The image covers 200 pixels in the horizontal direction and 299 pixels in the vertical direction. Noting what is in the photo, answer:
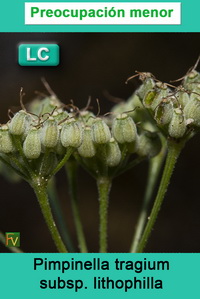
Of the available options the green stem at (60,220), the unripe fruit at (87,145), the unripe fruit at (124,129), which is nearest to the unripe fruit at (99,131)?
the unripe fruit at (87,145)

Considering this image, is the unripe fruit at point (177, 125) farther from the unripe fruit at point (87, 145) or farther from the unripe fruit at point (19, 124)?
the unripe fruit at point (19, 124)

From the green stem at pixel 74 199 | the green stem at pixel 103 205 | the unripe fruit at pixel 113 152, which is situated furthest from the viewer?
the green stem at pixel 74 199

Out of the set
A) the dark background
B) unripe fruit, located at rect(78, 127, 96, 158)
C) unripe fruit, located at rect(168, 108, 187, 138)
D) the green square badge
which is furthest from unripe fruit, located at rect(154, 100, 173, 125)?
the dark background

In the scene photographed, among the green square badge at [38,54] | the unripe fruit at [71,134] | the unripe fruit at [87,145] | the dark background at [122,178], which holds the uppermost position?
the green square badge at [38,54]

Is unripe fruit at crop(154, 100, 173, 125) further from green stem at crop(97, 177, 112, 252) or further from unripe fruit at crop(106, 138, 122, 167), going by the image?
green stem at crop(97, 177, 112, 252)

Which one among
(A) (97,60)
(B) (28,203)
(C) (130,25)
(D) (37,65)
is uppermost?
(C) (130,25)

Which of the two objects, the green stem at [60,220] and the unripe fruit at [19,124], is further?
the green stem at [60,220]
